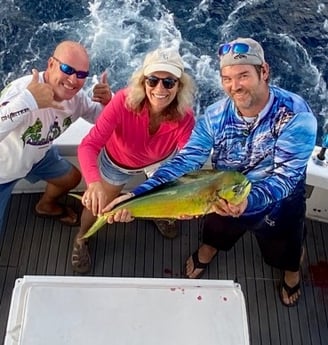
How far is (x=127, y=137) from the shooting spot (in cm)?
274

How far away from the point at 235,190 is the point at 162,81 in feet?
1.91

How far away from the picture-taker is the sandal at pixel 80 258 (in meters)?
3.26

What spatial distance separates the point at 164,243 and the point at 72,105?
108 centimetres

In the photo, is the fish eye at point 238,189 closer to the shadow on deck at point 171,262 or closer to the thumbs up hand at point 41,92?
the thumbs up hand at point 41,92

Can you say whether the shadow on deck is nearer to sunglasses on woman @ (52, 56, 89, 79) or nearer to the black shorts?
the black shorts

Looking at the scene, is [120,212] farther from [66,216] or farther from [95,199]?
[66,216]

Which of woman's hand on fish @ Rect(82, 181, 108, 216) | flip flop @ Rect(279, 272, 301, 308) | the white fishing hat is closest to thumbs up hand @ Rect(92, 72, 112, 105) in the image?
the white fishing hat

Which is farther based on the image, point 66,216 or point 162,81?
point 66,216

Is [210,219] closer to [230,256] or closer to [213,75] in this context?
[230,256]

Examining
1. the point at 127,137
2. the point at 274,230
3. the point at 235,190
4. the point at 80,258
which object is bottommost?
the point at 80,258

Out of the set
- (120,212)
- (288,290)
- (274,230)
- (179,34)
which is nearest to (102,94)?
(120,212)

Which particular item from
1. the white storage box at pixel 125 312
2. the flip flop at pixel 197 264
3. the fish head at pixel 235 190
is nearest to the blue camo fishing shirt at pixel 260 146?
the fish head at pixel 235 190

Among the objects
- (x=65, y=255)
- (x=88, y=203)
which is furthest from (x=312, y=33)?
(x=88, y=203)

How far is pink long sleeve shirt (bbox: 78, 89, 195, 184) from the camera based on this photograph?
2.59 meters
